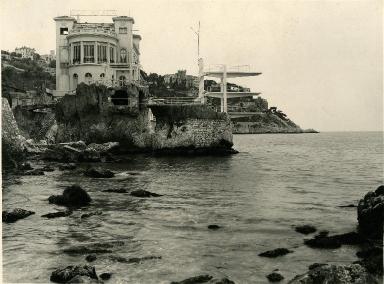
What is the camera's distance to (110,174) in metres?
33.7

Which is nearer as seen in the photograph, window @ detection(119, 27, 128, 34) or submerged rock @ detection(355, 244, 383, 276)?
submerged rock @ detection(355, 244, 383, 276)

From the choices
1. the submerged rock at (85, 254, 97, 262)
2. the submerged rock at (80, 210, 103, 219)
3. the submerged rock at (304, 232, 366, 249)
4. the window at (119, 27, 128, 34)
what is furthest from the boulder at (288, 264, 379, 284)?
the window at (119, 27, 128, 34)

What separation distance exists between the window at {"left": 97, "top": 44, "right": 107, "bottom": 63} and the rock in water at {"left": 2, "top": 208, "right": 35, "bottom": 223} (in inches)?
2021

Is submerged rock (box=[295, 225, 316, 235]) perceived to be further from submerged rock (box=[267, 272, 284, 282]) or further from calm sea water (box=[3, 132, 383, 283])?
submerged rock (box=[267, 272, 284, 282])

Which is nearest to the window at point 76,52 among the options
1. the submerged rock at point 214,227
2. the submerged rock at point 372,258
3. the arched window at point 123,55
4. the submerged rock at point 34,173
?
the arched window at point 123,55

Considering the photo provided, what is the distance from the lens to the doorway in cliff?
6012cm

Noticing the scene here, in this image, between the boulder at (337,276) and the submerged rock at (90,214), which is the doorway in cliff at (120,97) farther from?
the boulder at (337,276)

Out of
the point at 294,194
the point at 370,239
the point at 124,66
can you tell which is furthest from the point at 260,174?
the point at 124,66

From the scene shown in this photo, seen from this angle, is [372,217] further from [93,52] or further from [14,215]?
[93,52]

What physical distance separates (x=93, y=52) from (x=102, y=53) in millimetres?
1249

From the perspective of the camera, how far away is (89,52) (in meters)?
68.8

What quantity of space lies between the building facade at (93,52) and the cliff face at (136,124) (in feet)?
20.8

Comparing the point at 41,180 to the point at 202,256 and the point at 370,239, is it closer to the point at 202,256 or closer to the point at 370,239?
the point at 202,256

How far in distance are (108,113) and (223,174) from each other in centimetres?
2629
